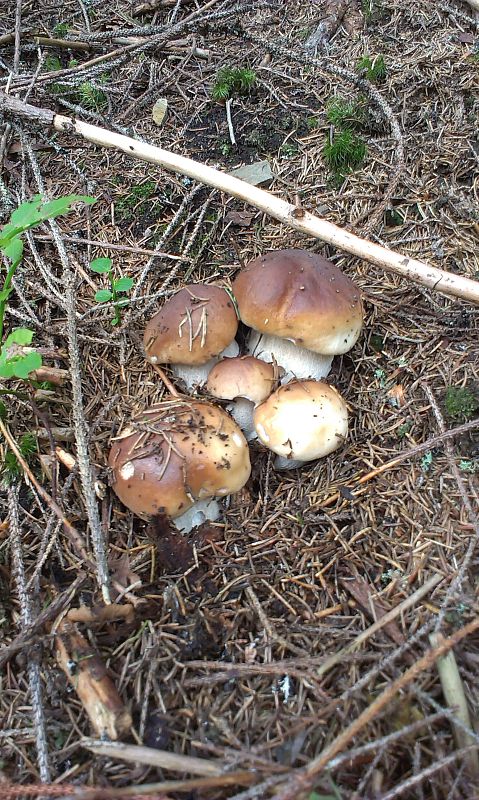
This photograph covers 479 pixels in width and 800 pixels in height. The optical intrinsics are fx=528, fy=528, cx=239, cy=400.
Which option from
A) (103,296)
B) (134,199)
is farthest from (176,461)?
(134,199)

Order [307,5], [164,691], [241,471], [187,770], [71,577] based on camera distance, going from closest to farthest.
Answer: [187,770], [164,691], [71,577], [241,471], [307,5]

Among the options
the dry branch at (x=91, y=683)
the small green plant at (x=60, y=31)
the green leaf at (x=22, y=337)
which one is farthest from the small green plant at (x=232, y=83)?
the dry branch at (x=91, y=683)

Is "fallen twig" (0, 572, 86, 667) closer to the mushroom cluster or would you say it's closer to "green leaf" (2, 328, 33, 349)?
the mushroom cluster

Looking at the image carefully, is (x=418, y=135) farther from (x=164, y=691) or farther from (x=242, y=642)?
(x=164, y=691)

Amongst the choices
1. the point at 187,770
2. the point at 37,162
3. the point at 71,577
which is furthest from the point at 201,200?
the point at 187,770

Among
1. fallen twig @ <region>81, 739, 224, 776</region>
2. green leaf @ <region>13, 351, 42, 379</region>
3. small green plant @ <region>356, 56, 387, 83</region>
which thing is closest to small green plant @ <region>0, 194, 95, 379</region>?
green leaf @ <region>13, 351, 42, 379</region>

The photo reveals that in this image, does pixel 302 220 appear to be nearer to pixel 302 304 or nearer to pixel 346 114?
pixel 302 304
